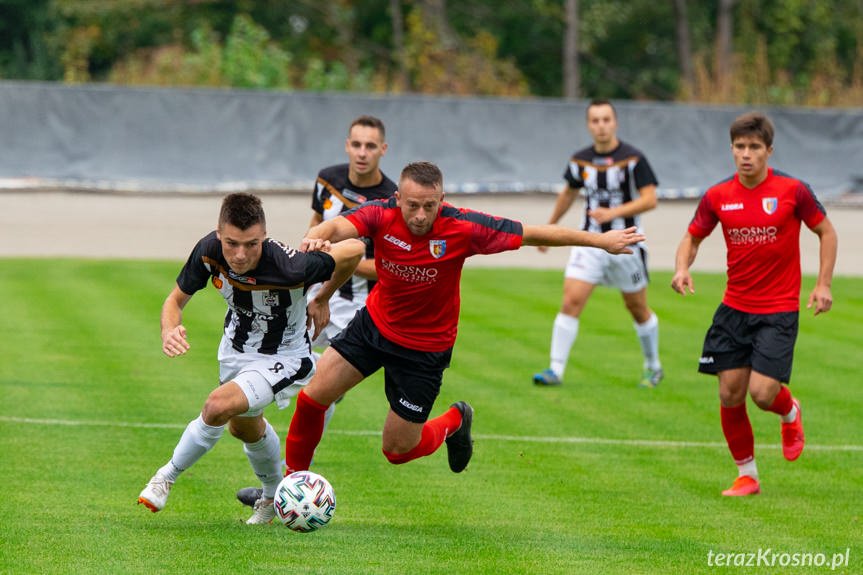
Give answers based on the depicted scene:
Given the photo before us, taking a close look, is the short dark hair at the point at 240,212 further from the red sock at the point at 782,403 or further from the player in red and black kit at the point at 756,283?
the red sock at the point at 782,403

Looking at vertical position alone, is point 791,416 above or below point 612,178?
below

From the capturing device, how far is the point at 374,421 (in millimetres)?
9539

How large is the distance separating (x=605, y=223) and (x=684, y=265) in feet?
11.1

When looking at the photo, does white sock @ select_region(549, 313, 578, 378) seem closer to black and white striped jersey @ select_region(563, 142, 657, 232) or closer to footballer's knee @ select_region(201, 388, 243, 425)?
black and white striped jersey @ select_region(563, 142, 657, 232)

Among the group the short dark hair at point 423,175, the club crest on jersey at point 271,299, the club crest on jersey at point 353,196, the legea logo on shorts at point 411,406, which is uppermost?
the short dark hair at point 423,175

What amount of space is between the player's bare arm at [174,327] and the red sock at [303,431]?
904 mm

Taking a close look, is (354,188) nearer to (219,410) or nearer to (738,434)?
(219,410)

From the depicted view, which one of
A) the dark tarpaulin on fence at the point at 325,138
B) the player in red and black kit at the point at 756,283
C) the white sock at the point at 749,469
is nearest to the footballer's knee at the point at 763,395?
the player in red and black kit at the point at 756,283

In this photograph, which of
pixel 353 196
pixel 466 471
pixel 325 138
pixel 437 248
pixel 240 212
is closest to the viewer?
pixel 240 212

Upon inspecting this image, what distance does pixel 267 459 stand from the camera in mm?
6637

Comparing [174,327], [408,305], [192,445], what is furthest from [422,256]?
[192,445]

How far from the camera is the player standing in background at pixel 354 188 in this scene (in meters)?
8.25

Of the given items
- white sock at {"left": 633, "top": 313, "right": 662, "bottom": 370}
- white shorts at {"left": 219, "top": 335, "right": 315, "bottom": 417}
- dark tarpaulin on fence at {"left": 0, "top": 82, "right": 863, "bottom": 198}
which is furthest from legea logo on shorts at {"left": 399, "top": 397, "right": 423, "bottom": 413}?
dark tarpaulin on fence at {"left": 0, "top": 82, "right": 863, "bottom": 198}

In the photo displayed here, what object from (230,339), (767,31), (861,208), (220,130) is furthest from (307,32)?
(230,339)
